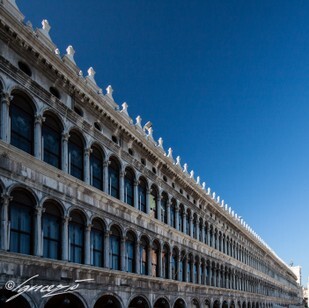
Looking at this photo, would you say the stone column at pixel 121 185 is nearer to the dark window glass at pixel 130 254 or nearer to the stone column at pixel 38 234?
the dark window glass at pixel 130 254

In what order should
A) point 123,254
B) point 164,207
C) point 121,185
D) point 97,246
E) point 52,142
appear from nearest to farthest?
point 52,142 < point 97,246 < point 123,254 < point 121,185 < point 164,207

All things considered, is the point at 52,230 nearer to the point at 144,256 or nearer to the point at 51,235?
the point at 51,235

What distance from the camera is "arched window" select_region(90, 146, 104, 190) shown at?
20281 mm

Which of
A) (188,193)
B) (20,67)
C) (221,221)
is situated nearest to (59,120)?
(20,67)

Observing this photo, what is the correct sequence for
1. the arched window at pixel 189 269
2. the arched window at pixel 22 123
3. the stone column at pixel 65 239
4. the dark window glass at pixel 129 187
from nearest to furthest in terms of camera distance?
the arched window at pixel 22 123
the stone column at pixel 65 239
the dark window glass at pixel 129 187
the arched window at pixel 189 269

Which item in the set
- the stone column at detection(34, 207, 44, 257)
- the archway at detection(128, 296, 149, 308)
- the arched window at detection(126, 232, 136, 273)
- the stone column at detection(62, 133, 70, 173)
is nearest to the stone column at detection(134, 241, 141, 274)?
the arched window at detection(126, 232, 136, 273)

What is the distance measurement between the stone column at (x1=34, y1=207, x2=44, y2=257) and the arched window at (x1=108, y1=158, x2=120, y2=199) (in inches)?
228

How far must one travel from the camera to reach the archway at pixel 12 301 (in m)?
14.3

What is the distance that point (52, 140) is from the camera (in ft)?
58.1

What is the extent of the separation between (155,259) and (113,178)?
6.27 m

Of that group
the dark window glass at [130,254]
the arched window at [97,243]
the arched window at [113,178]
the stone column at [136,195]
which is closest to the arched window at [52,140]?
the arched window at [97,243]

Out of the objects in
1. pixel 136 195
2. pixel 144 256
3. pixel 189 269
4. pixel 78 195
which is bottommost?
pixel 189 269

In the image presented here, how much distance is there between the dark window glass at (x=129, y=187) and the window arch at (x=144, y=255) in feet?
7.12

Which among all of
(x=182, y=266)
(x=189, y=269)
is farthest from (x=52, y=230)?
(x=189, y=269)
